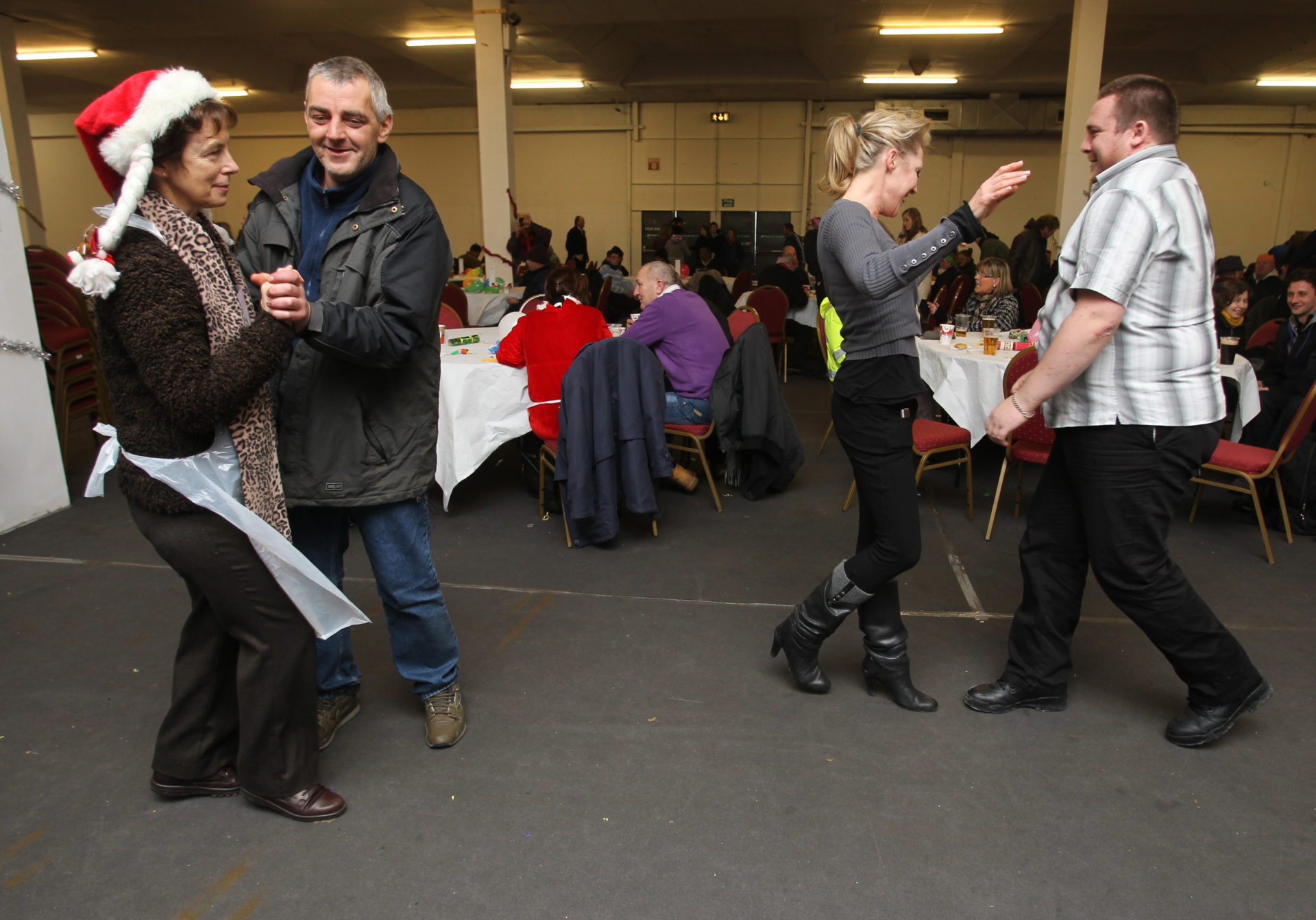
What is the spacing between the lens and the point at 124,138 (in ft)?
4.72

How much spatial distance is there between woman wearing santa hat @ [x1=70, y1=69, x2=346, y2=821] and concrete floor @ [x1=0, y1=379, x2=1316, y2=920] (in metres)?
0.22

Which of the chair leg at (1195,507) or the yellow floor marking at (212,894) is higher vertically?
the chair leg at (1195,507)

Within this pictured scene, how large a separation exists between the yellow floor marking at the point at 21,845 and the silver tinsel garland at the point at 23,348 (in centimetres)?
260

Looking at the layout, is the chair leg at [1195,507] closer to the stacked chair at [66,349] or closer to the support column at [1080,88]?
the support column at [1080,88]

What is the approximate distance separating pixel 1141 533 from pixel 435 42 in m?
10.8

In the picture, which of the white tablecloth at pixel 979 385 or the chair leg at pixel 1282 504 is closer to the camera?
the chair leg at pixel 1282 504

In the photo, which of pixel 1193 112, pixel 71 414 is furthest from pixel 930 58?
pixel 71 414

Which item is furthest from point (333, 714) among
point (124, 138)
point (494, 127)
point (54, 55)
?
point (54, 55)

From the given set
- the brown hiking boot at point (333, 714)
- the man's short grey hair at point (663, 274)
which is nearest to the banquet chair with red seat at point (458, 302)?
the man's short grey hair at point (663, 274)

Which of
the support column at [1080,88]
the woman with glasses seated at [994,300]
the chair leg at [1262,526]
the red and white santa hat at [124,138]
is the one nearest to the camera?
the red and white santa hat at [124,138]

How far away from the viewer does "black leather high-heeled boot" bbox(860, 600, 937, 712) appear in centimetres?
223

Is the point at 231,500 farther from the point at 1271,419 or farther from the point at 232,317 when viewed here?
the point at 1271,419

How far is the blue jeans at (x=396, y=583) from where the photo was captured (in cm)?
195

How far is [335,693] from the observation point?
2.18 meters
